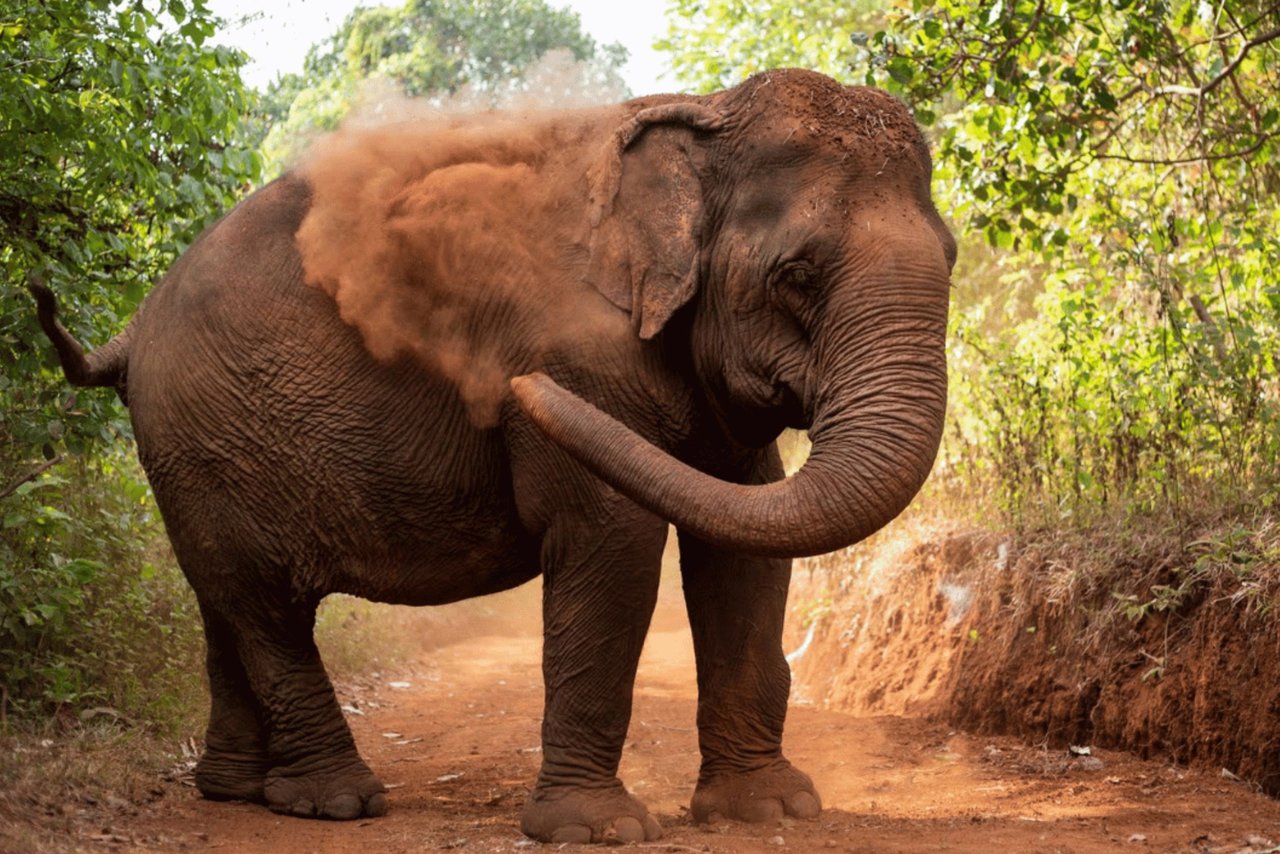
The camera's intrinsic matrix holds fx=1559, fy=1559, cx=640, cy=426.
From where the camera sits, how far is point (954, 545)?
32.1ft

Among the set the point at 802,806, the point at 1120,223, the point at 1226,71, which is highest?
the point at 1226,71

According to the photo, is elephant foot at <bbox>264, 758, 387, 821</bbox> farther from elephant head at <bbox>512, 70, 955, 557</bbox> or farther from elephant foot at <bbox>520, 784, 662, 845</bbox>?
elephant head at <bbox>512, 70, 955, 557</bbox>

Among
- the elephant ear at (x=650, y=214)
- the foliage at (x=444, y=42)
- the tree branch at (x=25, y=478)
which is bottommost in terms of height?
the tree branch at (x=25, y=478)

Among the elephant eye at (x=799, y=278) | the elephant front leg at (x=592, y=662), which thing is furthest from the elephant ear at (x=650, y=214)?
the elephant front leg at (x=592, y=662)

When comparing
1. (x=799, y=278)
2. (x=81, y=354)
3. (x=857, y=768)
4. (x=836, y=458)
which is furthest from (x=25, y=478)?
(x=857, y=768)

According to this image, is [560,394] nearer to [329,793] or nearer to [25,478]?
[329,793]

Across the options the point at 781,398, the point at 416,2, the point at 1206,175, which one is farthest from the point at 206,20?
the point at 416,2

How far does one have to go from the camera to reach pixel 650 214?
6020 millimetres

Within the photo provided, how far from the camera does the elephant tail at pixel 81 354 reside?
6.79 meters

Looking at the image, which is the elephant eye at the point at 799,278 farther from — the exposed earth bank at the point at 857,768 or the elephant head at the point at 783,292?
the exposed earth bank at the point at 857,768

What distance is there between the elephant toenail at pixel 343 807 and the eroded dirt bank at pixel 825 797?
11 cm

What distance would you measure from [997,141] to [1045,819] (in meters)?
4.34

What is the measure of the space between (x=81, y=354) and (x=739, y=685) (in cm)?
334

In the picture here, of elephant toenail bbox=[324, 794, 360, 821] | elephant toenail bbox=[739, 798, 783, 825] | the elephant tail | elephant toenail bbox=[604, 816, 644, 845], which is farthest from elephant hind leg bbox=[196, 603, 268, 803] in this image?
elephant toenail bbox=[739, 798, 783, 825]
